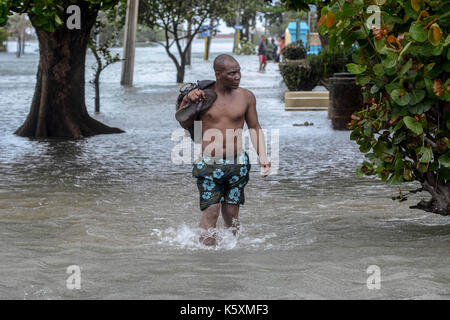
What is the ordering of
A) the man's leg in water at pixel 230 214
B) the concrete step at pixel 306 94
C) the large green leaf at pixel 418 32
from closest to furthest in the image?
1. the large green leaf at pixel 418 32
2. the man's leg in water at pixel 230 214
3. the concrete step at pixel 306 94

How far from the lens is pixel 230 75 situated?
21.4 feet

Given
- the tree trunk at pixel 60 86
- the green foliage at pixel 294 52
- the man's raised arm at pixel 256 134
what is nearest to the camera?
the man's raised arm at pixel 256 134

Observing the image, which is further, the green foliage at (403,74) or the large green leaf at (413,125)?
the large green leaf at (413,125)

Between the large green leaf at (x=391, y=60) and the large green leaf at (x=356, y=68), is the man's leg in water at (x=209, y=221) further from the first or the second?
the large green leaf at (x=391, y=60)

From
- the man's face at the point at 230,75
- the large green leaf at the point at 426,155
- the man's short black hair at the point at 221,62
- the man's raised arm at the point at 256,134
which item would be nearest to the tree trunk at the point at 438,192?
the large green leaf at the point at 426,155

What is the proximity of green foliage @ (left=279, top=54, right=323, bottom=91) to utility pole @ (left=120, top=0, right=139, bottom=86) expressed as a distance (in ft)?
21.8

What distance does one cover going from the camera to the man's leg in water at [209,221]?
6.77 m

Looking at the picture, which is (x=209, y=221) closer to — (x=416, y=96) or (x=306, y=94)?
(x=416, y=96)

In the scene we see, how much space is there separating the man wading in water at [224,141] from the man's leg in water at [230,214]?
11cm

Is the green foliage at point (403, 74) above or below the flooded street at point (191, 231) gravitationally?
above

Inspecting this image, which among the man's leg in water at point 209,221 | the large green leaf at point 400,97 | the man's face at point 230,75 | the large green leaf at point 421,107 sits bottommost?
the man's leg in water at point 209,221

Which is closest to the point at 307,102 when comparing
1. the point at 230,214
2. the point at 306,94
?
the point at 306,94
